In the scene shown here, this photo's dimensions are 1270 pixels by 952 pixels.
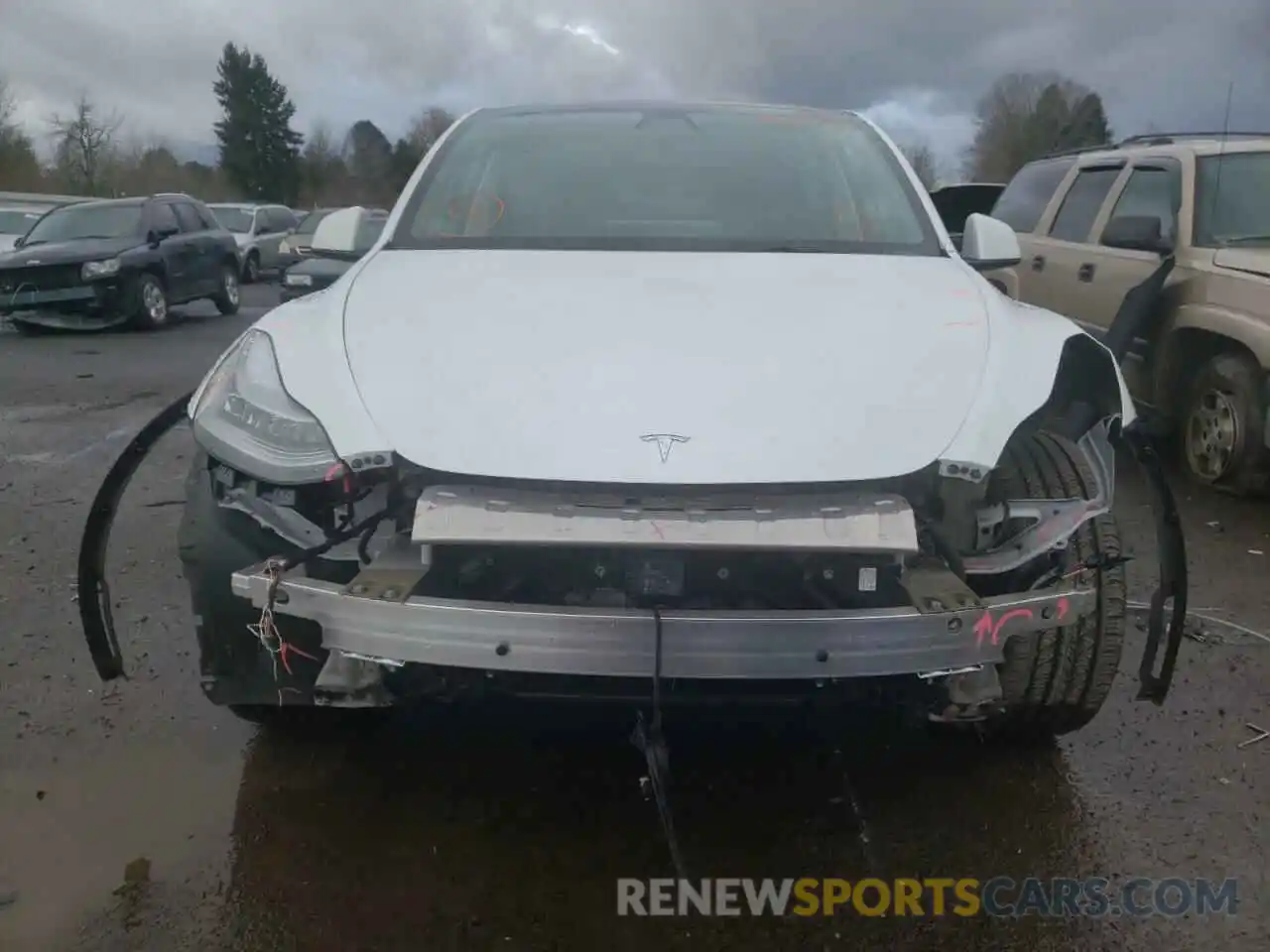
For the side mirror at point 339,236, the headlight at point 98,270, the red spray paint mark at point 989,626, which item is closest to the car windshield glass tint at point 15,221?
the headlight at point 98,270

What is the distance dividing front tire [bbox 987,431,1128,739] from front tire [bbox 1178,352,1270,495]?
10.6 feet

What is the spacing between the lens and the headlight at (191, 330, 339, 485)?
2.30 meters

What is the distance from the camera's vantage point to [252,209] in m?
22.4

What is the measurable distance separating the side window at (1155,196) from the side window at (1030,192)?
0.87 metres

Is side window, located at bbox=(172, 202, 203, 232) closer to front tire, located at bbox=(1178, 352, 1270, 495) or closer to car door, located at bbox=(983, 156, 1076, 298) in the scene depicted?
car door, located at bbox=(983, 156, 1076, 298)

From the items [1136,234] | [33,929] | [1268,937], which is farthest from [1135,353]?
[33,929]

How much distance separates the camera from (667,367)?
8.10 feet

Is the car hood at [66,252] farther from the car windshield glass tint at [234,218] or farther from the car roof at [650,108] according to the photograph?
the car roof at [650,108]

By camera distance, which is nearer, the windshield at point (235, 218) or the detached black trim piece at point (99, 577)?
the detached black trim piece at point (99, 577)

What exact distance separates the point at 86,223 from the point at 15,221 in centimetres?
375

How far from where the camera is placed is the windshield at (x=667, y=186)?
3369mm

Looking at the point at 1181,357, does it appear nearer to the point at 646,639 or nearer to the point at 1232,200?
the point at 1232,200

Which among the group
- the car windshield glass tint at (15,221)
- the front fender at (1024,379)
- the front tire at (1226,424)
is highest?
the front fender at (1024,379)

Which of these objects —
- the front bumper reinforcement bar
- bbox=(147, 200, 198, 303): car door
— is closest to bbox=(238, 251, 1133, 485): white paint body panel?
the front bumper reinforcement bar
